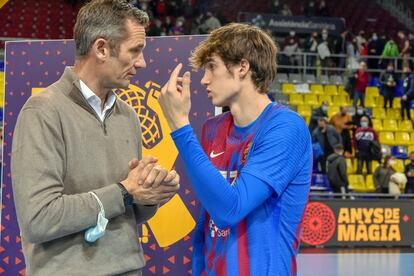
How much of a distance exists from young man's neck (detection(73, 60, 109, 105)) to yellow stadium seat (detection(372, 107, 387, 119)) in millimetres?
18481

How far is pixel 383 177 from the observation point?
16.5 m

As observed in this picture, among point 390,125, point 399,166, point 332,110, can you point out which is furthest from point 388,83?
point 399,166

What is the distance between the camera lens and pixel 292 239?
2.72 m

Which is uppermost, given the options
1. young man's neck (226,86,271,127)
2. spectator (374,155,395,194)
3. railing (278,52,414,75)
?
railing (278,52,414,75)

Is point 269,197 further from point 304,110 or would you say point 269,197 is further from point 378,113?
point 378,113

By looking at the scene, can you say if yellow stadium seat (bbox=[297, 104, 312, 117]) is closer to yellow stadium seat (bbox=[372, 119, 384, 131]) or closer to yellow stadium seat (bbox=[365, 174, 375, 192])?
yellow stadium seat (bbox=[372, 119, 384, 131])

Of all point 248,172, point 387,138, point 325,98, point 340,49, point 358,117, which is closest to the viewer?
point 248,172

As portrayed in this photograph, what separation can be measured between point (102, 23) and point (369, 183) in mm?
15702

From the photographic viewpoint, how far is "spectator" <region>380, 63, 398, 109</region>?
20.4 meters

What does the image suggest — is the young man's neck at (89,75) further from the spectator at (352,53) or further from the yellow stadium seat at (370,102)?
the spectator at (352,53)

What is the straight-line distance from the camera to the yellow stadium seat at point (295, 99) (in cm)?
1998

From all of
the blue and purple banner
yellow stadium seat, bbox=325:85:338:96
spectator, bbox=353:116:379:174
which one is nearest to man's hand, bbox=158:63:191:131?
the blue and purple banner

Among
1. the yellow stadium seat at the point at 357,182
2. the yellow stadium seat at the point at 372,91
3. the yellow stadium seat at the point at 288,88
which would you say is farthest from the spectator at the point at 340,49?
the yellow stadium seat at the point at 357,182

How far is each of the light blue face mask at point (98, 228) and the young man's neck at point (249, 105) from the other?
0.66 metres
